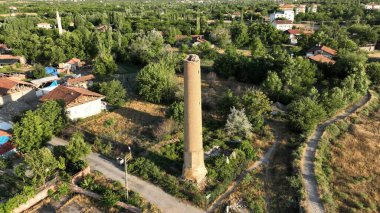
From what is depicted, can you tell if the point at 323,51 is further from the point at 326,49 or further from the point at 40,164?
the point at 40,164

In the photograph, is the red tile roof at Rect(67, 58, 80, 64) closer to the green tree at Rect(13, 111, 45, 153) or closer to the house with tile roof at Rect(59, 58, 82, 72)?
the house with tile roof at Rect(59, 58, 82, 72)

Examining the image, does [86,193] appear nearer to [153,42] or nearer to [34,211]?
[34,211]

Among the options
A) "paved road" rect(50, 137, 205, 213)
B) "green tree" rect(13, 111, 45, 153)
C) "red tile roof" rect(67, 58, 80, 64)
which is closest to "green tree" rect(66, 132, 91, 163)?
"paved road" rect(50, 137, 205, 213)

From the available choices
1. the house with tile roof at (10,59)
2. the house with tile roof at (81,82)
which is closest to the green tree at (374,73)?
the house with tile roof at (81,82)

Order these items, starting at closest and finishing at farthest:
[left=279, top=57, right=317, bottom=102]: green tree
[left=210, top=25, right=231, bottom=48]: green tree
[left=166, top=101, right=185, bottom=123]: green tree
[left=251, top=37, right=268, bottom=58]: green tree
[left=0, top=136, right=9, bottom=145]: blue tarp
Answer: [left=0, top=136, right=9, bottom=145]: blue tarp, [left=166, top=101, right=185, bottom=123]: green tree, [left=279, top=57, right=317, bottom=102]: green tree, [left=251, top=37, right=268, bottom=58]: green tree, [left=210, top=25, right=231, bottom=48]: green tree

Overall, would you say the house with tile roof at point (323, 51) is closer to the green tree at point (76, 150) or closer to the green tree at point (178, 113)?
the green tree at point (178, 113)

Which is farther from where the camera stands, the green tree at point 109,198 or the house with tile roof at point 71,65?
the house with tile roof at point 71,65
